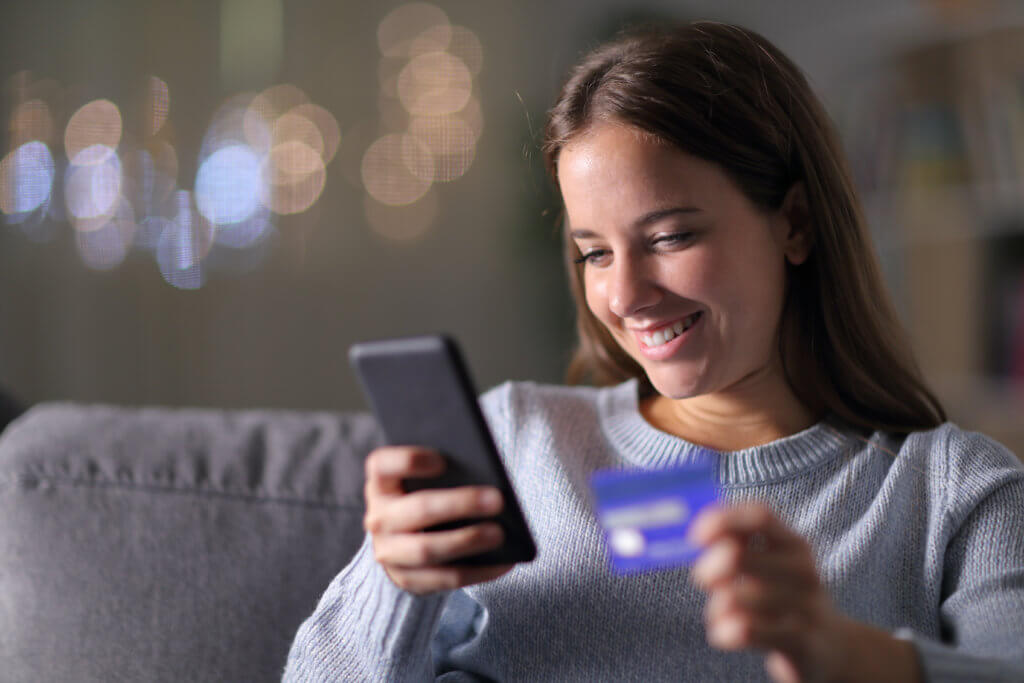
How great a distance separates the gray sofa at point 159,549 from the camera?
1.00 meters

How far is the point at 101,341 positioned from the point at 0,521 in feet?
5.59

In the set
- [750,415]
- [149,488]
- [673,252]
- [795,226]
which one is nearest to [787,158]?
[795,226]

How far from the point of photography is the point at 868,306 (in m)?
0.96

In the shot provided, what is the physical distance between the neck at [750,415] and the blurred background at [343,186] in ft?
5.18

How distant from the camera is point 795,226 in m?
0.93

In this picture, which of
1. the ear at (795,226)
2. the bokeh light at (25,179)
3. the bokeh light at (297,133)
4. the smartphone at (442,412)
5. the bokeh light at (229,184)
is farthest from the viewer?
the bokeh light at (297,133)

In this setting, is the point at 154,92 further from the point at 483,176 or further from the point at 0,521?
the point at 0,521

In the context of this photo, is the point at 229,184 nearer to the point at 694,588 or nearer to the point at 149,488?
the point at 149,488

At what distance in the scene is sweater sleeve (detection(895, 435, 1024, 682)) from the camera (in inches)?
30.1

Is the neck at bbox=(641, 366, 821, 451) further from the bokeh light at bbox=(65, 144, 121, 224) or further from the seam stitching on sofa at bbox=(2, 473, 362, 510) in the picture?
the bokeh light at bbox=(65, 144, 121, 224)

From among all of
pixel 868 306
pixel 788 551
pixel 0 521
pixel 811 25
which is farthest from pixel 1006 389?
pixel 0 521

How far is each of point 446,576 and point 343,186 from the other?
Answer: 8.01 feet

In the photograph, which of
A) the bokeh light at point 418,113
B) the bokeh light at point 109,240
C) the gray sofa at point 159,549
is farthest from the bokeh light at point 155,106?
the gray sofa at point 159,549

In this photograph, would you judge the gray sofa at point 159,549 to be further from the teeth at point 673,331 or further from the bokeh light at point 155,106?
the bokeh light at point 155,106
